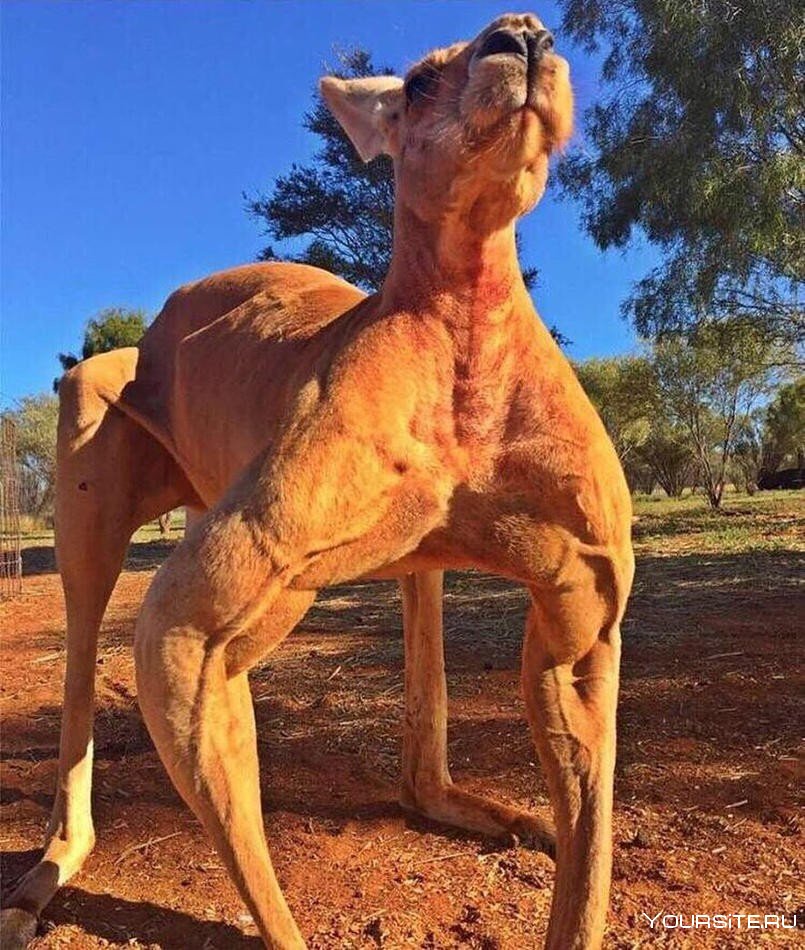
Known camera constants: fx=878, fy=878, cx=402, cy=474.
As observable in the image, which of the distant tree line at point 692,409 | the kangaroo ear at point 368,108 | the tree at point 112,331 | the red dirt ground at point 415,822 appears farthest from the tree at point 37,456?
the kangaroo ear at point 368,108

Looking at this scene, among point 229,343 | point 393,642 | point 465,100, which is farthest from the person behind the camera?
point 393,642

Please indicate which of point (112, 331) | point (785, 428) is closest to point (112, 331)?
point (112, 331)

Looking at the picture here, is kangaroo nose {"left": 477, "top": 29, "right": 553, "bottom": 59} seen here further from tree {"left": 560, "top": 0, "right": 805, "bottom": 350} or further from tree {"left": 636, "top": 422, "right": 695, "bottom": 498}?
tree {"left": 636, "top": 422, "right": 695, "bottom": 498}

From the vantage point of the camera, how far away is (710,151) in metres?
12.1

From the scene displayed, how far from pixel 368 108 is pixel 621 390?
3137 centimetres

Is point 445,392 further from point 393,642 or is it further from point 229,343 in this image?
point 393,642

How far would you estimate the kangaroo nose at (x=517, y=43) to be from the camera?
1.91 m

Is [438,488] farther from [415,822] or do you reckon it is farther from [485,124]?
[415,822]

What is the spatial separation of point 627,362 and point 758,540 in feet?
63.1

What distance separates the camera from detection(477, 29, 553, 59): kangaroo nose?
6.26ft

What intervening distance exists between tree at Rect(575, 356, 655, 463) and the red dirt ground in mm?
26331

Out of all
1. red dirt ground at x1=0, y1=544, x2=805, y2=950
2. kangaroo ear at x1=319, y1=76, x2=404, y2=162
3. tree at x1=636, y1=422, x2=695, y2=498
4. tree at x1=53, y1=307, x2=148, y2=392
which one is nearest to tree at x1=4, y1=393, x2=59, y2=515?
tree at x1=53, y1=307, x2=148, y2=392

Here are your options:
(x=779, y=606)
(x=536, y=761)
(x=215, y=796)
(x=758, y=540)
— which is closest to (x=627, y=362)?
(x=758, y=540)

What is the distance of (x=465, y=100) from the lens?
1937mm
